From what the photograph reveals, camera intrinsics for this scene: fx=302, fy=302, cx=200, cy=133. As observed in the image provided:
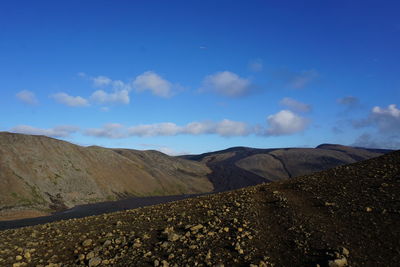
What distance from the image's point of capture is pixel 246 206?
56.2ft

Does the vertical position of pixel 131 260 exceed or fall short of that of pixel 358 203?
it falls short

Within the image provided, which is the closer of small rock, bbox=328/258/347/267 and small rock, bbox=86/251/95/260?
small rock, bbox=328/258/347/267

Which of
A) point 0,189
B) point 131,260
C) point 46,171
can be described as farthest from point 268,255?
point 46,171

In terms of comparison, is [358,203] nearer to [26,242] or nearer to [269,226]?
[269,226]

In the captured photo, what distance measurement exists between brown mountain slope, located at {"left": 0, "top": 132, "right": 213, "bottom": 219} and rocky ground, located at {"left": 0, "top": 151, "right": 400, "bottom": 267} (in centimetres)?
5971

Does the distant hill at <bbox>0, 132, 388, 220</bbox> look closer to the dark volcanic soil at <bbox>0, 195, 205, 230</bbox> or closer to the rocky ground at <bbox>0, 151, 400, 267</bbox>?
the dark volcanic soil at <bbox>0, 195, 205, 230</bbox>

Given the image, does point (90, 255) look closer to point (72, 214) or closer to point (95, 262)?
point (95, 262)

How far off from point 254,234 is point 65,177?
92885mm

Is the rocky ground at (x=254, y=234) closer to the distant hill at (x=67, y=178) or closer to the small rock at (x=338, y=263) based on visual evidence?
the small rock at (x=338, y=263)

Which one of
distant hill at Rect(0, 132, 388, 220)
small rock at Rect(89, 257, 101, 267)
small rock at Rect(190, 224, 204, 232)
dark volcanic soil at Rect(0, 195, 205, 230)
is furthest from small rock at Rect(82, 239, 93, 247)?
distant hill at Rect(0, 132, 388, 220)

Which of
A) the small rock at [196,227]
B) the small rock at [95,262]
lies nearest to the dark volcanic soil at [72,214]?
the small rock at [95,262]

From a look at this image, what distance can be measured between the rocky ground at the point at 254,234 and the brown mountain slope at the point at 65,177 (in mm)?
59705

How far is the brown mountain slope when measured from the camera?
251 ft

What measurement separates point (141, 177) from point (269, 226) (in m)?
121
